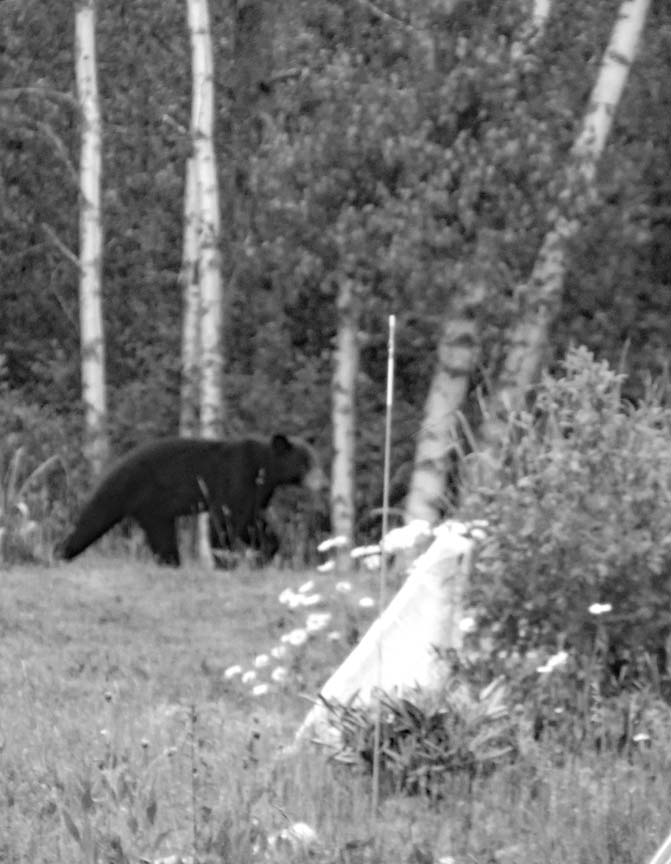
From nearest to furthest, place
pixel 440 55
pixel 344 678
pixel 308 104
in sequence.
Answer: pixel 344 678 < pixel 440 55 < pixel 308 104

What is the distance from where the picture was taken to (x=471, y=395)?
1953 centimetres

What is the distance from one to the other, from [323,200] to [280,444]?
2836 millimetres

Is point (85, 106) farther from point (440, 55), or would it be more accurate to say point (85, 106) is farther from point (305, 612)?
point (305, 612)

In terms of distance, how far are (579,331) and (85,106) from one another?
4.66m

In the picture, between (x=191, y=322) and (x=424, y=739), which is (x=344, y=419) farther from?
(x=424, y=739)

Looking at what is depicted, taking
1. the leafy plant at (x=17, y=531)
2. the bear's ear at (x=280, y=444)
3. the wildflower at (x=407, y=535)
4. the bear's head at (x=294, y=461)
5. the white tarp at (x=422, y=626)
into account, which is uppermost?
the wildflower at (x=407, y=535)

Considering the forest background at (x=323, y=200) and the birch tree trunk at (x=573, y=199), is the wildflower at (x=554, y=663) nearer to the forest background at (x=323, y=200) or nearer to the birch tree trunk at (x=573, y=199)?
the forest background at (x=323, y=200)

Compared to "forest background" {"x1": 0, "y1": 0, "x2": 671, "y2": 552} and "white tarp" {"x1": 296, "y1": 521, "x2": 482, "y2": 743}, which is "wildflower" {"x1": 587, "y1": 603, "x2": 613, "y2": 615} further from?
"forest background" {"x1": 0, "y1": 0, "x2": 671, "y2": 552}

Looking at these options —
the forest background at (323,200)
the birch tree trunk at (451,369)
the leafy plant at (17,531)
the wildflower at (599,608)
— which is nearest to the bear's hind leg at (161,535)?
the leafy plant at (17,531)

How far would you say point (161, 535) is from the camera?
1438 centimetres

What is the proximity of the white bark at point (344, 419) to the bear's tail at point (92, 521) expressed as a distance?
313 centimetres

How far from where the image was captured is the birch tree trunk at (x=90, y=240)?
1866cm

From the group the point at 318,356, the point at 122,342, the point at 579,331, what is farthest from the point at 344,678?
the point at 122,342

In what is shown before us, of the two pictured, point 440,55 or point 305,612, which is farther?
point 440,55
